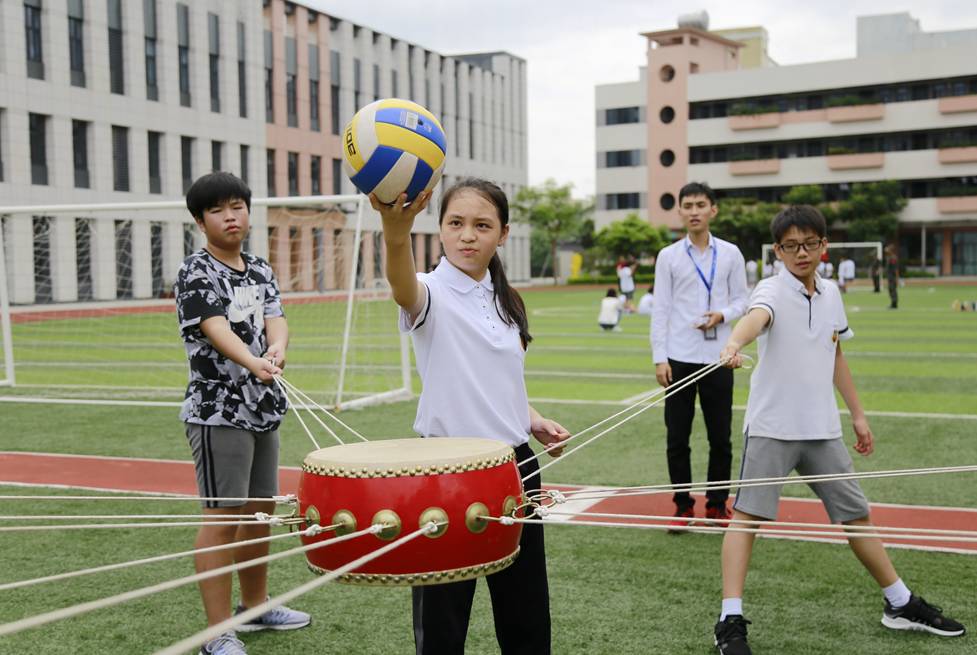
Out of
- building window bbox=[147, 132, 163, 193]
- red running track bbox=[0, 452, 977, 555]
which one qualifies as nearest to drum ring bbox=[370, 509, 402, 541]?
red running track bbox=[0, 452, 977, 555]

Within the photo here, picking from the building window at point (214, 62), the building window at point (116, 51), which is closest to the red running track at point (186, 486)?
the building window at point (116, 51)

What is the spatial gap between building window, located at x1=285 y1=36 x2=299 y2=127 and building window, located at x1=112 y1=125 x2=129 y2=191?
40.4ft

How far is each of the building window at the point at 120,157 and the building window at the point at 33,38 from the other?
185 inches

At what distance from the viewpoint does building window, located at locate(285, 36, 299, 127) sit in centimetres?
5672

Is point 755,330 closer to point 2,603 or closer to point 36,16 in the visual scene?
point 2,603

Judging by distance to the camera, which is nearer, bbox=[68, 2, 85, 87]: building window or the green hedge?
bbox=[68, 2, 85, 87]: building window

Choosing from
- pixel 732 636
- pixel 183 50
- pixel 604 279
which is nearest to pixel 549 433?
pixel 732 636

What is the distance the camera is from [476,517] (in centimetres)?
286

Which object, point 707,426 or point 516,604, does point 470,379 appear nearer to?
point 516,604

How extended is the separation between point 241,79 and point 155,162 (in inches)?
326

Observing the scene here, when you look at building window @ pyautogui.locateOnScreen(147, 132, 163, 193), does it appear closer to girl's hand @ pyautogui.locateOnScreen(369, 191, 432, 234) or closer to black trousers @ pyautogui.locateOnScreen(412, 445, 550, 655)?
black trousers @ pyautogui.locateOnScreen(412, 445, 550, 655)

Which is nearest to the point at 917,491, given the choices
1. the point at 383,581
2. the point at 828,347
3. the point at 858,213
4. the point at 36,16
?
the point at 828,347

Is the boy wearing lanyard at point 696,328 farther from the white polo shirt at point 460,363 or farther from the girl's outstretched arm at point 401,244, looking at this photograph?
the girl's outstretched arm at point 401,244

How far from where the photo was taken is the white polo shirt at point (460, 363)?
345 centimetres
